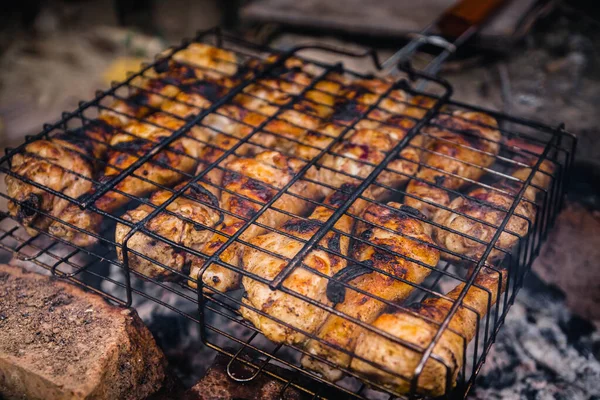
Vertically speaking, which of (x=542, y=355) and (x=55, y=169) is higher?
(x=55, y=169)

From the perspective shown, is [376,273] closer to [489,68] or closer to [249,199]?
[249,199]

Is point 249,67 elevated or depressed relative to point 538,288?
elevated

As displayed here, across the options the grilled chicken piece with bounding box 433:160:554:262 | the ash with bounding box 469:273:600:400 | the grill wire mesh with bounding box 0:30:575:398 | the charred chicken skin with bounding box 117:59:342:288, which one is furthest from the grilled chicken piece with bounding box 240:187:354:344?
the ash with bounding box 469:273:600:400

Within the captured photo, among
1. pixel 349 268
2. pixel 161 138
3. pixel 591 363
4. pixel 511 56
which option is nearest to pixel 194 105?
pixel 161 138

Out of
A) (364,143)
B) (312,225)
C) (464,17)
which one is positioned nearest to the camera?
(312,225)

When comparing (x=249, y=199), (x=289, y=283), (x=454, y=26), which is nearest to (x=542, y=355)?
(x=289, y=283)

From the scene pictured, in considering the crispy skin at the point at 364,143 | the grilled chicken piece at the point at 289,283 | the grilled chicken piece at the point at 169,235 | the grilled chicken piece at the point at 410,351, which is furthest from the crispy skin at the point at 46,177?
the grilled chicken piece at the point at 410,351

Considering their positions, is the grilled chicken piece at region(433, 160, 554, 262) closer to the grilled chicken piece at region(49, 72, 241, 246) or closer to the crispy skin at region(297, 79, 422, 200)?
the crispy skin at region(297, 79, 422, 200)

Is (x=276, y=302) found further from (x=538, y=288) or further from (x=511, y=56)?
(x=511, y=56)
